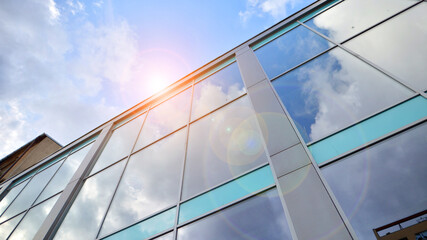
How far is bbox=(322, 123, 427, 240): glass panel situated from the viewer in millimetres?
3496

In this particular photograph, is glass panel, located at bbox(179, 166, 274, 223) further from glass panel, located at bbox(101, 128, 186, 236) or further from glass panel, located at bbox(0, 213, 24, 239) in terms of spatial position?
glass panel, located at bbox(0, 213, 24, 239)

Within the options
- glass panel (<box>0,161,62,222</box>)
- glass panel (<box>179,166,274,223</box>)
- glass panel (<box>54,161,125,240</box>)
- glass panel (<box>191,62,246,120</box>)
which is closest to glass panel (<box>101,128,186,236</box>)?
glass panel (<box>54,161,125,240</box>)

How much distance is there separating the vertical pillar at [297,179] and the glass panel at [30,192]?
40.4 ft

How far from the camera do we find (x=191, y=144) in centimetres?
766

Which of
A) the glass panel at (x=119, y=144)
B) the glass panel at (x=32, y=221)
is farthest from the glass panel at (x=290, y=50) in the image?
the glass panel at (x=32, y=221)

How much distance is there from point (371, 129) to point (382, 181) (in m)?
1.13

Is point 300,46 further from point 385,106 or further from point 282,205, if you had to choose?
point 282,205

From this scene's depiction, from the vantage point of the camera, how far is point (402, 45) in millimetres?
5645

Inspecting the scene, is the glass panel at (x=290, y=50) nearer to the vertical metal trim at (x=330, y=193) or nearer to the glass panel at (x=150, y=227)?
the vertical metal trim at (x=330, y=193)

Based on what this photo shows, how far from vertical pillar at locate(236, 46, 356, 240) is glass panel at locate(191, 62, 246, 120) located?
1636 millimetres

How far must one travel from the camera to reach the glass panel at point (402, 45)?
500 cm

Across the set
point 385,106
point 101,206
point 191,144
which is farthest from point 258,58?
point 101,206

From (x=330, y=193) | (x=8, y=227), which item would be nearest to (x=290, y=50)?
(x=330, y=193)

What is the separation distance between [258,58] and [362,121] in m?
5.24
